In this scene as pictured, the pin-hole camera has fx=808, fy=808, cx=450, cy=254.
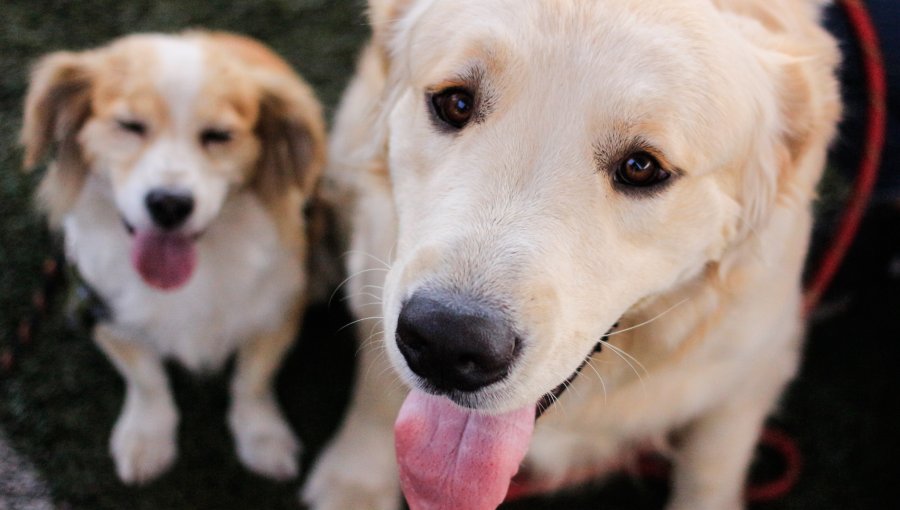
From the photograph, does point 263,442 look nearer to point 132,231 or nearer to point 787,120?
point 132,231

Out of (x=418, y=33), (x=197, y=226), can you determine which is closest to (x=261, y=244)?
(x=197, y=226)

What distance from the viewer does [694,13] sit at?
51.9 inches

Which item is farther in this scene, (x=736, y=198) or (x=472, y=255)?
(x=736, y=198)

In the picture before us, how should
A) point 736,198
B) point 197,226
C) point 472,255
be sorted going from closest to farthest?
point 472,255 < point 736,198 < point 197,226

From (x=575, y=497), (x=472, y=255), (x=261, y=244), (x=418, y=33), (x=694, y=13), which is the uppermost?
(x=694, y=13)

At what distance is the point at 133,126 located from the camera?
1954mm

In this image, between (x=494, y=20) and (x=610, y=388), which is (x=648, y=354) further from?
(x=494, y=20)

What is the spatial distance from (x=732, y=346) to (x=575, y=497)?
0.82 meters

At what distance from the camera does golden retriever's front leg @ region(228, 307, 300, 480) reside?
7.53 ft

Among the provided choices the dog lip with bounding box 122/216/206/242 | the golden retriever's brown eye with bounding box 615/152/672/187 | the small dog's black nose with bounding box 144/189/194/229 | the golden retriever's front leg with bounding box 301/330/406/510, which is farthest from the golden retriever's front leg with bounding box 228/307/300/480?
the golden retriever's brown eye with bounding box 615/152/672/187

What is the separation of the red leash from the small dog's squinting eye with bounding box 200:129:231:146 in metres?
1.19

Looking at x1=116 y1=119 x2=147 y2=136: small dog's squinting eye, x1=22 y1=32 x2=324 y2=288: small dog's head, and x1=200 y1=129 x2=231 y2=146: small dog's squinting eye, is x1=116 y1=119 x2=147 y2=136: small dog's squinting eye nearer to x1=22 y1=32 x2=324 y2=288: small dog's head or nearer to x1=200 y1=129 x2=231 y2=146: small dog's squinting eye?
x1=22 y1=32 x2=324 y2=288: small dog's head

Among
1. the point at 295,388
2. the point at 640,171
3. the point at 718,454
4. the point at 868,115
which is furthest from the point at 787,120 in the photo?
the point at 295,388

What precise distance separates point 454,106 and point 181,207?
0.82 metres
